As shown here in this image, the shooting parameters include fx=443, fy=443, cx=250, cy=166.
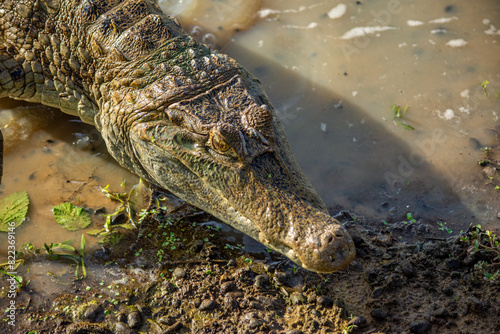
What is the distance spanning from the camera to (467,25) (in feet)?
18.7

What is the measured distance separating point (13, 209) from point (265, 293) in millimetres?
2510

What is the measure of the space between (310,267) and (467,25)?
172 inches

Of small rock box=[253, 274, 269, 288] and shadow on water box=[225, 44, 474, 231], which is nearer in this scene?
small rock box=[253, 274, 269, 288]

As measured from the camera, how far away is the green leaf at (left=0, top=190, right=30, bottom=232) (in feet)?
13.2

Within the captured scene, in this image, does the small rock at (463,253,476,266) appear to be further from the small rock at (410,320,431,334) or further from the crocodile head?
the crocodile head

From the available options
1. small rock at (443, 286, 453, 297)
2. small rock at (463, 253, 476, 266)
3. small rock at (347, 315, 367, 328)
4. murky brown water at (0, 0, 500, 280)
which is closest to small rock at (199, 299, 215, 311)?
small rock at (347, 315, 367, 328)

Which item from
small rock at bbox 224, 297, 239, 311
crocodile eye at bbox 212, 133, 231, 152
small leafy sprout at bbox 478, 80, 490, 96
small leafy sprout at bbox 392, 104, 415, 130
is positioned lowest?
small rock at bbox 224, 297, 239, 311

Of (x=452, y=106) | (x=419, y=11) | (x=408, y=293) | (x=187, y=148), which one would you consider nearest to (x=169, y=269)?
(x=187, y=148)

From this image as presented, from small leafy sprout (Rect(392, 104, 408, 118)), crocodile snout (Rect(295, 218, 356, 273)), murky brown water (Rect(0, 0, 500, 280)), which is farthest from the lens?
small leafy sprout (Rect(392, 104, 408, 118))

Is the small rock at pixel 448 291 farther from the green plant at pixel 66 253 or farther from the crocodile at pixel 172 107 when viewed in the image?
the green plant at pixel 66 253

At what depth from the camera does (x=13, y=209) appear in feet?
13.6

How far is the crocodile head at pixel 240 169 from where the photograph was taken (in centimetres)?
314

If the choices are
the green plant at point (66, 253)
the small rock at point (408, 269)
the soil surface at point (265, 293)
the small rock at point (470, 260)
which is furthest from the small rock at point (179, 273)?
the small rock at point (470, 260)

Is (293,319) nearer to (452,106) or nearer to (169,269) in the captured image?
(169,269)
